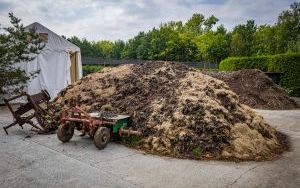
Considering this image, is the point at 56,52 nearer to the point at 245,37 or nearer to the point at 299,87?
the point at 299,87

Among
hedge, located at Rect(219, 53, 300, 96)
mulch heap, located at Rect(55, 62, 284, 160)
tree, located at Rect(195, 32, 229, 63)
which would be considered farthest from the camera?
tree, located at Rect(195, 32, 229, 63)

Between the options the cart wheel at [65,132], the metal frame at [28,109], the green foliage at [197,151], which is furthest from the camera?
the metal frame at [28,109]

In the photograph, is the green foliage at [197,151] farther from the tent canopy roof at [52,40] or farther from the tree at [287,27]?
the tree at [287,27]

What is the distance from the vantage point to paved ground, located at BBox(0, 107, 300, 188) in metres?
5.05

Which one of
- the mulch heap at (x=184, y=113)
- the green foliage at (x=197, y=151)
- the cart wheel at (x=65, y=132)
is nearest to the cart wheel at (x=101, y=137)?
the mulch heap at (x=184, y=113)

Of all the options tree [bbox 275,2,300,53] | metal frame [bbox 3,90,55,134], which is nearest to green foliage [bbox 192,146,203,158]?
metal frame [bbox 3,90,55,134]

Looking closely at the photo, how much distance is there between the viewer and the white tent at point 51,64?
1433cm

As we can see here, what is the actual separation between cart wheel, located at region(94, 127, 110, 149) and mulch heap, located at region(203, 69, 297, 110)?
886 centimetres

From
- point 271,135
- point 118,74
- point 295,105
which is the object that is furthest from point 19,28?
point 295,105

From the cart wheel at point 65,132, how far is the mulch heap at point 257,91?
9.02 metres

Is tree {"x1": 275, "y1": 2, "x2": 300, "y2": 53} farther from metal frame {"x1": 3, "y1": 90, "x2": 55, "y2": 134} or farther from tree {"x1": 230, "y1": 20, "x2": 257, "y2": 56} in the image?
metal frame {"x1": 3, "y1": 90, "x2": 55, "y2": 134}

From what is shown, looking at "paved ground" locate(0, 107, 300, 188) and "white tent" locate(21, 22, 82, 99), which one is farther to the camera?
"white tent" locate(21, 22, 82, 99)

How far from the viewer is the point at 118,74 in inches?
415

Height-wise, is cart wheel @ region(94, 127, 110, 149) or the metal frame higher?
the metal frame
